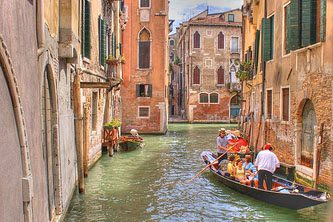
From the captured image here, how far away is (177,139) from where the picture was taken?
2180cm

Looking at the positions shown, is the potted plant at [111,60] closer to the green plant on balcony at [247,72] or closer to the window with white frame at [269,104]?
the green plant on balcony at [247,72]

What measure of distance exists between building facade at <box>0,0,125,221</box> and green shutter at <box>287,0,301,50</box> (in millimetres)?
4619

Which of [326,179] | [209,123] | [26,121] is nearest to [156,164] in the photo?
[326,179]

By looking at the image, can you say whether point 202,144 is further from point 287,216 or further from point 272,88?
point 287,216

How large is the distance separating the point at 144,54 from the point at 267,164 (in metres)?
16.8

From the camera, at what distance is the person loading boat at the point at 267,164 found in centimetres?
827

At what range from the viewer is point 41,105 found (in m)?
5.29

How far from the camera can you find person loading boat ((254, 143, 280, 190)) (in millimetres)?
8273

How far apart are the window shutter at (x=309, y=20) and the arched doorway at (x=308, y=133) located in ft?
4.59

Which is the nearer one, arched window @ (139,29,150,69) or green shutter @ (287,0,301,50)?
green shutter @ (287,0,301,50)

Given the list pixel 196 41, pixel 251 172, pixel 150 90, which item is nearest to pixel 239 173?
pixel 251 172

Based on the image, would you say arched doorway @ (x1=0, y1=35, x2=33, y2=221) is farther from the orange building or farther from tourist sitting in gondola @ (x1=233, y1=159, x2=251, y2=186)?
the orange building

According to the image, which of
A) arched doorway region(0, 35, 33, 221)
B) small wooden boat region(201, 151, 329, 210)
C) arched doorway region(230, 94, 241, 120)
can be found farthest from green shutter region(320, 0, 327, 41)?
arched doorway region(230, 94, 241, 120)

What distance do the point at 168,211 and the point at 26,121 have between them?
4.43 meters
